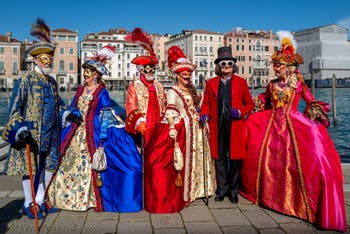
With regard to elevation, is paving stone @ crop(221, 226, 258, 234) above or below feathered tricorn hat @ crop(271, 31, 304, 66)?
below

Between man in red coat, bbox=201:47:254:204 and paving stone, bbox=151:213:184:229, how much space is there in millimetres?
719

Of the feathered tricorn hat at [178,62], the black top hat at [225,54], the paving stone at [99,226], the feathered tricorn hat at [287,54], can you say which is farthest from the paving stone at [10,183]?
the feathered tricorn hat at [287,54]

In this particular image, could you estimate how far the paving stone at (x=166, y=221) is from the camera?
3492 mm

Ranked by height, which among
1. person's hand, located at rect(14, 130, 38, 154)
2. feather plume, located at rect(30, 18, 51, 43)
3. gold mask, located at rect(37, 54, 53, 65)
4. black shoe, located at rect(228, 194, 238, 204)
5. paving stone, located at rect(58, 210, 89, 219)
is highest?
feather plume, located at rect(30, 18, 51, 43)

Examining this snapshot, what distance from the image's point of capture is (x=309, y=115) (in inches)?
154

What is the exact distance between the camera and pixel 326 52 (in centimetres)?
6806

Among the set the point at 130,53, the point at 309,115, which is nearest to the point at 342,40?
the point at 130,53

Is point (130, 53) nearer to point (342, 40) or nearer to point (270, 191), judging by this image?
point (342, 40)

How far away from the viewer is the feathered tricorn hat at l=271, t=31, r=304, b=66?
405 centimetres

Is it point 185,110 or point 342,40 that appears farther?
point 342,40

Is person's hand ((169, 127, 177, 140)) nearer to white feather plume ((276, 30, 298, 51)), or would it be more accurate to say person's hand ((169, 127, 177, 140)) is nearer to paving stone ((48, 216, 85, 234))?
paving stone ((48, 216, 85, 234))

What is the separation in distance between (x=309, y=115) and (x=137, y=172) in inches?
77.4

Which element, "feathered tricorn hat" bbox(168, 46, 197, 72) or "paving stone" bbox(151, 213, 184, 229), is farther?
"feathered tricorn hat" bbox(168, 46, 197, 72)

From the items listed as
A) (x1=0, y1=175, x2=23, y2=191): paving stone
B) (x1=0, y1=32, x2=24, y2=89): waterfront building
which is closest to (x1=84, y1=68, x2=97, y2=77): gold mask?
(x1=0, y1=175, x2=23, y2=191): paving stone
